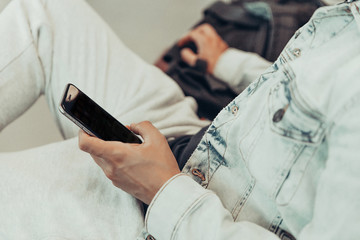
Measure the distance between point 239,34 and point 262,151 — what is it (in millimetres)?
609

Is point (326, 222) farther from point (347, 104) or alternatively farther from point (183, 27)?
point (183, 27)

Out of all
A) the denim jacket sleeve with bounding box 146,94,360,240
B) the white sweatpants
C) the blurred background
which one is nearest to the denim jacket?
the denim jacket sleeve with bounding box 146,94,360,240

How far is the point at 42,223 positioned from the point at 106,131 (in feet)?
0.53

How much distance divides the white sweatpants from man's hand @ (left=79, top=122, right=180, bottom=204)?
6 centimetres

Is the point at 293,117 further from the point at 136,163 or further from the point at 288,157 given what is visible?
the point at 136,163

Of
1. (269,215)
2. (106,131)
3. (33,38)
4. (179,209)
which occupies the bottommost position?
(269,215)

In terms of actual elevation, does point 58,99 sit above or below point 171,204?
above

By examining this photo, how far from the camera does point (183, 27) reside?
1392 millimetres

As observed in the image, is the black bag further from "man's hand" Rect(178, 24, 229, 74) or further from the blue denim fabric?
the blue denim fabric

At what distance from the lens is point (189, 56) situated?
0.96 m

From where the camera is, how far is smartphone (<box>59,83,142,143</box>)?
1.55 ft

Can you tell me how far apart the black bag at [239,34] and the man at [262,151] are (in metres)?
0.28

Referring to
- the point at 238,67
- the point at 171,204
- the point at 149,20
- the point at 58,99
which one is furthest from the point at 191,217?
the point at 149,20

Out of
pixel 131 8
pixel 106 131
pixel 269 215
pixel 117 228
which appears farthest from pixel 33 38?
pixel 131 8
